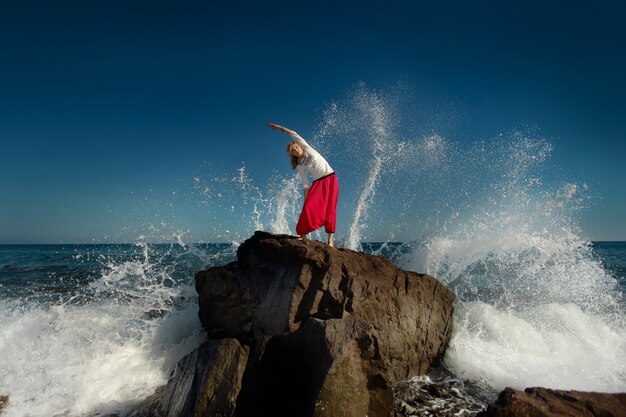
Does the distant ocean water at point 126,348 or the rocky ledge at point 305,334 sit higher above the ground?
the rocky ledge at point 305,334

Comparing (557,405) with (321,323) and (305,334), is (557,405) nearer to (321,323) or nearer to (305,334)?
(321,323)

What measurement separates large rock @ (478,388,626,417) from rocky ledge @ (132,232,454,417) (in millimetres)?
970

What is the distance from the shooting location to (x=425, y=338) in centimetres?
578

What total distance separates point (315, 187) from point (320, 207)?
1.11 ft

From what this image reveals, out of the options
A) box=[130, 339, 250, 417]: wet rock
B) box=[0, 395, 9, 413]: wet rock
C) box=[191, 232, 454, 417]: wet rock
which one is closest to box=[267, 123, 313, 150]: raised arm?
box=[191, 232, 454, 417]: wet rock

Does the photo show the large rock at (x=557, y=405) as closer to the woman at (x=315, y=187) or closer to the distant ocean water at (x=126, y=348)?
the distant ocean water at (x=126, y=348)

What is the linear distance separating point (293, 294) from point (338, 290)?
63 centimetres

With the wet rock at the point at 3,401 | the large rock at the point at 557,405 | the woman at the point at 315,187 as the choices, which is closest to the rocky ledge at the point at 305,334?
the woman at the point at 315,187

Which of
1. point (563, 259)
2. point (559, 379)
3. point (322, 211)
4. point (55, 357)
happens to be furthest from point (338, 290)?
point (563, 259)

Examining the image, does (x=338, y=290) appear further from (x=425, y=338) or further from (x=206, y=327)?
(x=206, y=327)

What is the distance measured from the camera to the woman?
584cm

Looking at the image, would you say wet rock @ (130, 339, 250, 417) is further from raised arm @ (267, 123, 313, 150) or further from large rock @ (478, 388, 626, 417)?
raised arm @ (267, 123, 313, 150)

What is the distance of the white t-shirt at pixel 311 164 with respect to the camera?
596 cm

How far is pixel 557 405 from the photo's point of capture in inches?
123
